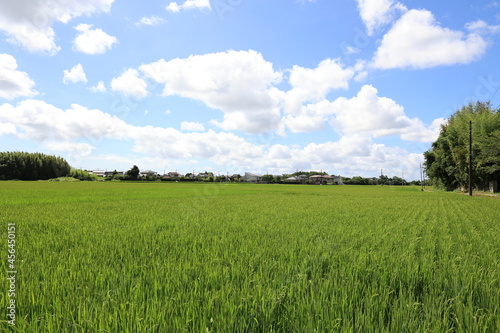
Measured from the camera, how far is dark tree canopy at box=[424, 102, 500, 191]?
1313 inches

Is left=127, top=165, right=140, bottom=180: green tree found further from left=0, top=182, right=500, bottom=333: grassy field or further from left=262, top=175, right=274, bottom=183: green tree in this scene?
left=0, top=182, right=500, bottom=333: grassy field

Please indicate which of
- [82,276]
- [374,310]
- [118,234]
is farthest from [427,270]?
[118,234]

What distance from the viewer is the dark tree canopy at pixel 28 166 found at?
272ft

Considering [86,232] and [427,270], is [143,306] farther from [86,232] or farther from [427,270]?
[86,232]

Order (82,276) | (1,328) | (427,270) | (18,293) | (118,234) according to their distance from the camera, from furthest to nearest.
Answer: (118,234) < (427,270) < (82,276) < (18,293) < (1,328)

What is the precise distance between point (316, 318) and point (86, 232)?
5.70 metres

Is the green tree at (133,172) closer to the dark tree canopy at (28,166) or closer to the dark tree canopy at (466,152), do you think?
the dark tree canopy at (28,166)

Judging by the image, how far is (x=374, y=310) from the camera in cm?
223

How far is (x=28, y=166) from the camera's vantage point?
85.6 meters

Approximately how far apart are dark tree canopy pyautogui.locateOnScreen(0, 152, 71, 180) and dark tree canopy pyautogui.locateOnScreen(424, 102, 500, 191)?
4364 inches

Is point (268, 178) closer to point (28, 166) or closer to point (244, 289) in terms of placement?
point (28, 166)

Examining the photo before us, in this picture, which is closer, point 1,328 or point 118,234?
point 1,328

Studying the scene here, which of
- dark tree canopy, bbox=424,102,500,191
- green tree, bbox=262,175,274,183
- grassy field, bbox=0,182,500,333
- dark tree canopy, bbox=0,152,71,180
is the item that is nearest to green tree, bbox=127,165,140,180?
dark tree canopy, bbox=0,152,71,180

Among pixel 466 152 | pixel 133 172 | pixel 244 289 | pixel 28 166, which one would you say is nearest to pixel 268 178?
pixel 133 172
